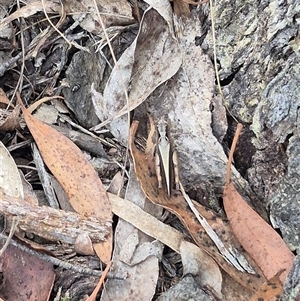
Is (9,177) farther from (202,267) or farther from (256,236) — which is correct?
(256,236)

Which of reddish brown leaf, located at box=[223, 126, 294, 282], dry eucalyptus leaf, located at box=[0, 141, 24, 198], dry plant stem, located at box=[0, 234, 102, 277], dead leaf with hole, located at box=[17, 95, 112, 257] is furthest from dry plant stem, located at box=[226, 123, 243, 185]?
dry eucalyptus leaf, located at box=[0, 141, 24, 198]

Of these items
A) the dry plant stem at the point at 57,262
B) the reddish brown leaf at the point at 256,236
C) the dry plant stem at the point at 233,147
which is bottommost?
the dry plant stem at the point at 57,262

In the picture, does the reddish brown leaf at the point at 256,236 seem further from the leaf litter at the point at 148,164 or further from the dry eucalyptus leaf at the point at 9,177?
the dry eucalyptus leaf at the point at 9,177

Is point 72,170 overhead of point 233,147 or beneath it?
beneath

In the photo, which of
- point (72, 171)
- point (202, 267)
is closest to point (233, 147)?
point (202, 267)

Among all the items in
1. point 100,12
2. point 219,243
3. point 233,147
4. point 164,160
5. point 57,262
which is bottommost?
point 57,262

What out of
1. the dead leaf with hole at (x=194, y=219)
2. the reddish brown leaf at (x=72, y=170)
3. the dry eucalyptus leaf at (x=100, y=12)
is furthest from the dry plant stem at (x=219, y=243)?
the dry eucalyptus leaf at (x=100, y=12)

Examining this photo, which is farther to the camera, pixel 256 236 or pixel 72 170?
pixel 72 170
